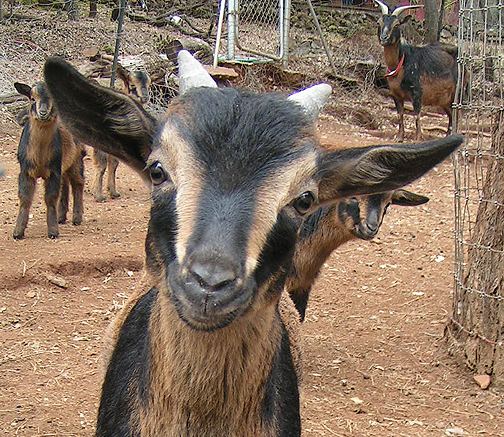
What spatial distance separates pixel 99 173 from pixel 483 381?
651cm

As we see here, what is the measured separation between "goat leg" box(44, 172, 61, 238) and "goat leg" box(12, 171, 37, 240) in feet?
0.57

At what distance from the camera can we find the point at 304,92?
3.12 m

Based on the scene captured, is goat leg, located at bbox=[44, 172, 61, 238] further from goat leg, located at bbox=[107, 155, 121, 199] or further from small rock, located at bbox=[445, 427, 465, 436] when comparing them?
small rock, located at bbox=[445, 427, 465, 436]

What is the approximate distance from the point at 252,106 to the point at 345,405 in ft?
10.7

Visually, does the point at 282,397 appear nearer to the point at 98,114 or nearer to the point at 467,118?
the point at 98,114

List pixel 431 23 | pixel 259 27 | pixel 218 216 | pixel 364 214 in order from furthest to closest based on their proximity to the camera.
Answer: pixel 431 23, pixel 259 27, pixel 364 214, pixel 218 216

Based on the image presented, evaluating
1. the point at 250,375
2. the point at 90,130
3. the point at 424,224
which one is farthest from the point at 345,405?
the point at 424,224

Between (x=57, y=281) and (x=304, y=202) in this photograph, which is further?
(x=57, y=281)

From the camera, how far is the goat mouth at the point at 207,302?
7.39ft

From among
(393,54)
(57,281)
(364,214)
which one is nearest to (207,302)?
(364,214)

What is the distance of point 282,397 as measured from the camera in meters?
3.21

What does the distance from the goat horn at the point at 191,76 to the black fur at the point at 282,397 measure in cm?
100

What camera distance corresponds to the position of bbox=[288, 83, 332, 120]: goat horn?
294 cm

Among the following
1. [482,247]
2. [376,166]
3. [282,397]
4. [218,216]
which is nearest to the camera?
[218,216]
